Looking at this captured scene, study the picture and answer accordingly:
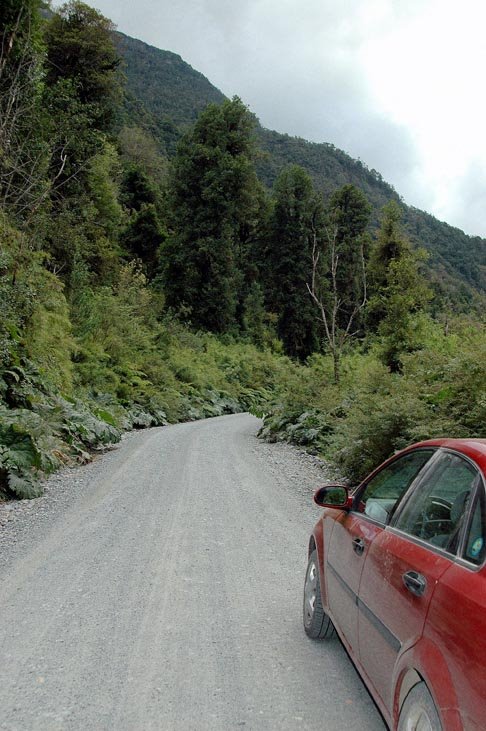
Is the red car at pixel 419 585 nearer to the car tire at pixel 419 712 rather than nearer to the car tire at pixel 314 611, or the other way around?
the car tire at pixel 419 712

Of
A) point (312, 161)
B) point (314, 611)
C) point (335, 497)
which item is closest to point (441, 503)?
point (335, 497)

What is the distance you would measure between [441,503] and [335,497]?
4.26ft

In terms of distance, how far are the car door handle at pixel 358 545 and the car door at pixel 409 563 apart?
5.5 inches

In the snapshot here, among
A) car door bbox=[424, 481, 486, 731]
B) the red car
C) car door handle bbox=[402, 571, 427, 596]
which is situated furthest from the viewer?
car door handle bbox=[402, 571, 427, 596]

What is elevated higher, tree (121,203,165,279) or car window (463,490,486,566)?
tree (121,203,165,279)

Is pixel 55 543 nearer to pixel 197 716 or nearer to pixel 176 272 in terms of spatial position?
pixel 197 716

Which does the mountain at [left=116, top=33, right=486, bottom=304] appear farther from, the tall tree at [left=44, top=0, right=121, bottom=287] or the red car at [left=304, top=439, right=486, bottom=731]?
the red car at [left=304, top=439, right=486, bottom=731]

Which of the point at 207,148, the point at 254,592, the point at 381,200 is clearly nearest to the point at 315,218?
the point at 207,148

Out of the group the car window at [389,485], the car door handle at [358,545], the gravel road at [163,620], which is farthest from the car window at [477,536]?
the gravel road at [163,620]

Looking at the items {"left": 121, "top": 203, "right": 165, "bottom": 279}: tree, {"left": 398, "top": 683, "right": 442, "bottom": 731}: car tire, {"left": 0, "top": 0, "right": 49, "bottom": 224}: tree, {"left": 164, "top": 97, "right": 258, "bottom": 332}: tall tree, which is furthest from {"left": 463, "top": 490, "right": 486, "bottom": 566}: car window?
{"left": 121, "top": 203, "right": 165, "bottom": 279}: tree

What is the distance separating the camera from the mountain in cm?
7850

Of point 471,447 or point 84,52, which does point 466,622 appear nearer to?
point 471,447

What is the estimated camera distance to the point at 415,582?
231 centimetres

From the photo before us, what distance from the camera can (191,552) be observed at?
6184mm
